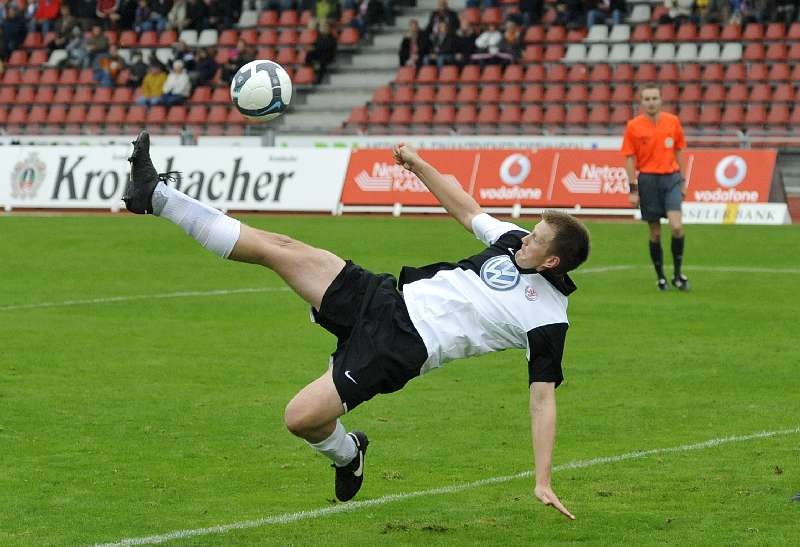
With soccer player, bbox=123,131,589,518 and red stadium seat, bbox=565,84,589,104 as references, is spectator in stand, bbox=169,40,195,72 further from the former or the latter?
soccer player, bbox=123,131,589,518

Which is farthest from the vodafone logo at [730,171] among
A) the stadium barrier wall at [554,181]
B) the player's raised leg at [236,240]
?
the player's raised leg at [236,240]

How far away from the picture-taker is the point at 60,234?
23.9 m

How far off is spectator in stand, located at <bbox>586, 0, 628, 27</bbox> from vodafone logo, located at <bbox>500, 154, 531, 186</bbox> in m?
7.47

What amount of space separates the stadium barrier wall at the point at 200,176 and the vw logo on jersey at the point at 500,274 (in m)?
20.8

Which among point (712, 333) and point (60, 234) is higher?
point (712, 333)

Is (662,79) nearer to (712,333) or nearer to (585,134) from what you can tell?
(585,134)

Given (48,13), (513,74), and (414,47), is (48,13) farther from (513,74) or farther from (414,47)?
(513,74)

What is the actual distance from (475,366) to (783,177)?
16930 mm

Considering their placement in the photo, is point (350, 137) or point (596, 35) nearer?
point (350, 137)

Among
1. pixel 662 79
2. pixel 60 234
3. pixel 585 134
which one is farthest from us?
pixel 662 79

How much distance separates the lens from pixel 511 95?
32.9 m

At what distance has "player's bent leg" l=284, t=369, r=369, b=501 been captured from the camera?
6.75m

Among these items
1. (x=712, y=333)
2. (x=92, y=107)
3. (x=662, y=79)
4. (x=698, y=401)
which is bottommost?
(x=92, y=107)

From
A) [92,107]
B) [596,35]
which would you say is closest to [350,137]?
[596,35]
